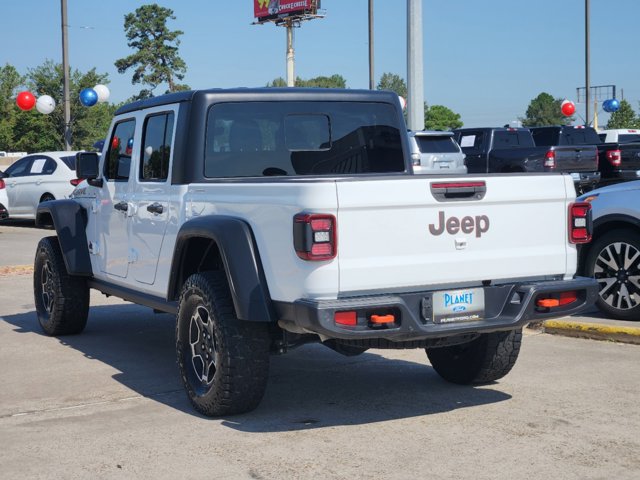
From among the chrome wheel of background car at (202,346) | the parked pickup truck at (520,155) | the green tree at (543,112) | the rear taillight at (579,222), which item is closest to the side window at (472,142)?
the parked pickup truck at (520,155)

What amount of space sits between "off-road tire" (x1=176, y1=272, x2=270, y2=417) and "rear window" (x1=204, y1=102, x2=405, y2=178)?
100 centimetres

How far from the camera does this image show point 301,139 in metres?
6.84

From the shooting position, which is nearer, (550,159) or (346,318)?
(346,318)

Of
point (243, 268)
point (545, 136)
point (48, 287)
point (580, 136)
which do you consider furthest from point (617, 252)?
point (545, 136)

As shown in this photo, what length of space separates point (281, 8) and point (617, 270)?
52.4 meters

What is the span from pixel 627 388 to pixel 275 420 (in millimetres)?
2318

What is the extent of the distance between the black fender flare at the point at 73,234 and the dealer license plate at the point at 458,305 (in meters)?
3.75

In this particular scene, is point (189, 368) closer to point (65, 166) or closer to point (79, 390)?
point (79, 390)

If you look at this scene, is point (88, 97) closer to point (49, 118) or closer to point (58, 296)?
point (58, 296)

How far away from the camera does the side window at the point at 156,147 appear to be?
673cm

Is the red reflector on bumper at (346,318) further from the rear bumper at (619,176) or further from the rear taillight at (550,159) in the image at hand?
the rear bumper at (619,176)

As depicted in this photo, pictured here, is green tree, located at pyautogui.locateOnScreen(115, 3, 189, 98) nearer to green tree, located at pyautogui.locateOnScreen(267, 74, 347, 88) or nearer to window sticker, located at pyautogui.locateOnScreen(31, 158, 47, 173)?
green tree, located at pyautogui.locateOnScreen(267, 74, 347, 88)

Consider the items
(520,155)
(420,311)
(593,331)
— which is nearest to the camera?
(420,311)

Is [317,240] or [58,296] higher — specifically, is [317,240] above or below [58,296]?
above
